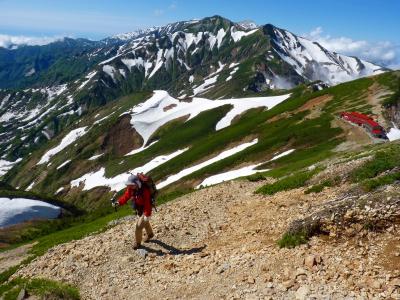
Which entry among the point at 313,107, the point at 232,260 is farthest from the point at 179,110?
the point at 232,260

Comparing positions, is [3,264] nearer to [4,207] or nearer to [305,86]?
[4,207]

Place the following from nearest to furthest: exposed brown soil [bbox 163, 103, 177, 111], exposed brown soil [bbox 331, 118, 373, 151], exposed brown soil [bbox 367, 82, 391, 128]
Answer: exposed brown soil [bbox 331, 118, 373, 151], exposed brown soil [bbox 367, 82, 391, 128], exposed brown soil [bbox 163, 103, 177, 111]

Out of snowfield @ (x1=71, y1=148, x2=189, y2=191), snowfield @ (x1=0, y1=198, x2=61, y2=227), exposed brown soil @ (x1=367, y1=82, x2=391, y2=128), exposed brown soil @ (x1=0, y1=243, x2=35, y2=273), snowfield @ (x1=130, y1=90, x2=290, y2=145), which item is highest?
exposed brown soil @ (x1=367, y1=82, x2=391, y2=128)

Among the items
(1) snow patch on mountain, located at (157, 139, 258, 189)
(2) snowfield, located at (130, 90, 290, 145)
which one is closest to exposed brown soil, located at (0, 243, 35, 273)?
(1) snow patch on mountain, located at (157, 139, 258, 189)

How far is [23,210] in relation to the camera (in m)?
66.1

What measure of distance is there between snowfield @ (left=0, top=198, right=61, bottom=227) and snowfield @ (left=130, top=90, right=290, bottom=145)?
82175 mm

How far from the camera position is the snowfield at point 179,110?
151750 mm

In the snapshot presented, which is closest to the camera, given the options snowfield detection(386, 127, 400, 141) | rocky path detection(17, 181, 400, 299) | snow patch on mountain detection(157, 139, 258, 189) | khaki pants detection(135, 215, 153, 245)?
rocky path detection(17, 181, 400, 299)

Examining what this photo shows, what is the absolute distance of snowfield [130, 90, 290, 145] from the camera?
Answer: 151750 mm

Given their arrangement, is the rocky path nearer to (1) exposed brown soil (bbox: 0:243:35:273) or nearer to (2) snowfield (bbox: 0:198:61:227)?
(1) exposed brown soil (bbox: 0:243:35:273)

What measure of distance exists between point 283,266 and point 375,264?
10.4 feet

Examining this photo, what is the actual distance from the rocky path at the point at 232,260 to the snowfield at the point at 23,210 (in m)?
42.7

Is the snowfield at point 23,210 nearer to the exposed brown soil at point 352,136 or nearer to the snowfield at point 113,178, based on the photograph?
the snowfield at point 113,178

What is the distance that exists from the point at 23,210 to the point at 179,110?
118328 millimetres
